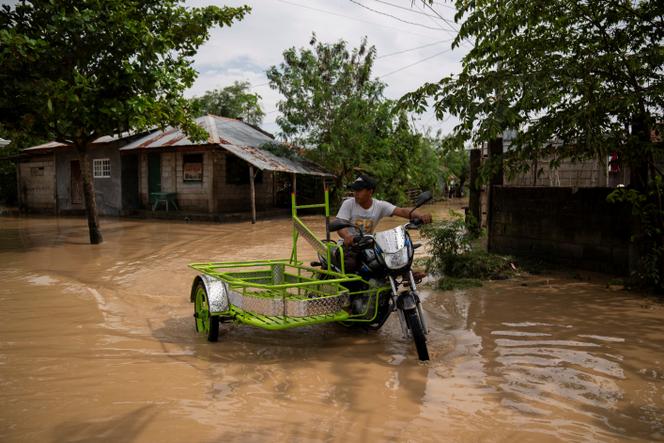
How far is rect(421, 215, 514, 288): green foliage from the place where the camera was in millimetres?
8656

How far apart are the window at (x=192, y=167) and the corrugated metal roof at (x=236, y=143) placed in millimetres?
825

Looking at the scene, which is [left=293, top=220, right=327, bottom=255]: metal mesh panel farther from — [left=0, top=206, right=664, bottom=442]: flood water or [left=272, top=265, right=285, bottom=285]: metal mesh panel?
[left=0, top=206, right=664, bottom=442]: flood water

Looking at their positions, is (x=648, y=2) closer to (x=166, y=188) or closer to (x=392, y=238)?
(x=392, y=238)

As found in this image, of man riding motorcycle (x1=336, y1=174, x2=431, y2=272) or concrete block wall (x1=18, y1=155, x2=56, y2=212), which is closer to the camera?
man riding motorcycle (x1=336, y1=174, x2=431, y2=272)

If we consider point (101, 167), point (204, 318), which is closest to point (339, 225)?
point (204, 318)

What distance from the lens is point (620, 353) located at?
16.1 feet

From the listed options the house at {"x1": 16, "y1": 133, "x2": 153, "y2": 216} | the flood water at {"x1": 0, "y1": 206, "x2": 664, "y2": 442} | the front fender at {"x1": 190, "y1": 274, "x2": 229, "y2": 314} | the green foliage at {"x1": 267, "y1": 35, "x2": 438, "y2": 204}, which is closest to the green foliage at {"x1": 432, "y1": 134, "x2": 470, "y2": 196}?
the green foliage at {"x1": 267, "y1": 35, "x2": 438, "y2": 204}

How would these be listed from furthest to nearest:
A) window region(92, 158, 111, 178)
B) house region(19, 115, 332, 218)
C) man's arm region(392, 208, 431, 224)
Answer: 1. window region(92, 158, 111, 178)
2. house region(19, 115, 332, 218)
3. man's arm region(392, 208, 431, 224)

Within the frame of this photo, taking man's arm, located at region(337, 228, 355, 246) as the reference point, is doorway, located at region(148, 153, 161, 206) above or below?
above

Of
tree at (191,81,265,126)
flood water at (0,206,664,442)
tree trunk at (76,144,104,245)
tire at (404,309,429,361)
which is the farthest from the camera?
tree at (191,81,265,126)

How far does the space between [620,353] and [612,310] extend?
171 cm

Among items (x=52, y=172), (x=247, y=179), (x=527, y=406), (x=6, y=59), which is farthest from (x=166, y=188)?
(x=527, y=406)

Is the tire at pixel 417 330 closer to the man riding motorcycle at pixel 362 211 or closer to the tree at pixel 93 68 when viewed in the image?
the man riding motorcycle at pixel 362 211

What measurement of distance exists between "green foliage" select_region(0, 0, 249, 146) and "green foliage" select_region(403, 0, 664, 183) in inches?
296
